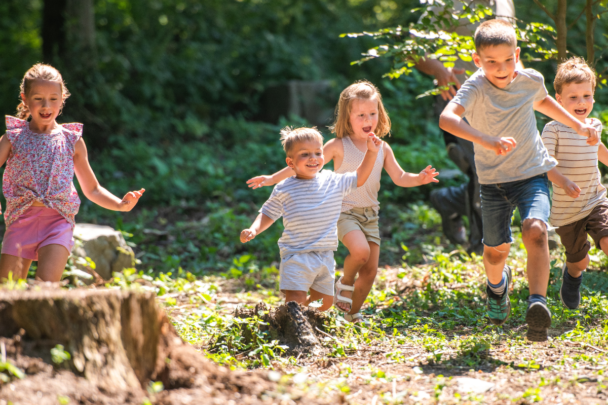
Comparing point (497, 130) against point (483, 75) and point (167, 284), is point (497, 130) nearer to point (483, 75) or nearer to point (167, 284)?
point (483, 75)

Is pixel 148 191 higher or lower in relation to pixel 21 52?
lower

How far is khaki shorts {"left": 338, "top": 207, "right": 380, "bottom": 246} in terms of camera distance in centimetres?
439

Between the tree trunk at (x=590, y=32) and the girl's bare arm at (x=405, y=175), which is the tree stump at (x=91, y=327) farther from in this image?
the tree trunk at (x=590, y=32)

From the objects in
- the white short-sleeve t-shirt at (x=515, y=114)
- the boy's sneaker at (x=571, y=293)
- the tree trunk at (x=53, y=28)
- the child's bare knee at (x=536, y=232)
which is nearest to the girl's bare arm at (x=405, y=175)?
the white short-sleeve t-shirt at (x=515, y=114)

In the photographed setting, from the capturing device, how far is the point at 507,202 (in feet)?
12.5

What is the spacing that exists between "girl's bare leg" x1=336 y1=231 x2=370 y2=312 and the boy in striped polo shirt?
135 centimetres

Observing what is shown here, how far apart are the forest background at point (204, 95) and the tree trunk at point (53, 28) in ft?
0.08

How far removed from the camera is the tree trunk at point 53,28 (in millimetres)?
11375

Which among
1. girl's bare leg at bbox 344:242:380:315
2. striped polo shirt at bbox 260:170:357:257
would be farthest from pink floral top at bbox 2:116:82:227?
girl's bare leg at bbox 344:242:380:315

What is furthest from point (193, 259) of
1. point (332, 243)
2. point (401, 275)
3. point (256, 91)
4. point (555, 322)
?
point (256, 91)

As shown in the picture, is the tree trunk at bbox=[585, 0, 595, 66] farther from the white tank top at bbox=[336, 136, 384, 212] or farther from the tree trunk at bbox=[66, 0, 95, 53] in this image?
the tree trunk at bbox=[66, 0, 95, 53]

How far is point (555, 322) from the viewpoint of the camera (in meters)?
3.94

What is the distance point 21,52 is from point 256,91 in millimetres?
5290

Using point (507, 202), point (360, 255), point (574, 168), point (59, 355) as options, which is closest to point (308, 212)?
point (360, 255)
